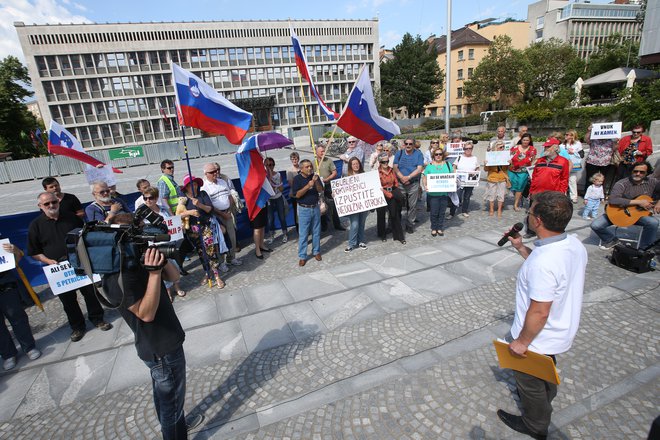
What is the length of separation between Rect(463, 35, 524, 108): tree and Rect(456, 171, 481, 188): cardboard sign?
121 ft

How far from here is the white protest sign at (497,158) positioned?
25.1 feet

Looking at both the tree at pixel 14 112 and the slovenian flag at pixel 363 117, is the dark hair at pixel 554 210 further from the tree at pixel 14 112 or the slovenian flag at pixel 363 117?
the tree at pixel 14 112

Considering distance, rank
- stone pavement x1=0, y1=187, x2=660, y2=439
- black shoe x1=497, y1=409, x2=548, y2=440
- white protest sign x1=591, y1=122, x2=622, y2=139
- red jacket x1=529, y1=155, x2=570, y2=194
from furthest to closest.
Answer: white protest sign x1=591, y1=122, x2=622, y2=139 < red jacket x1=529, y1=155, x2=570, y2=194 < stone pavement x1=0, y1=187, x2=660, y2=439 < black shoe x1=497, y1=409, x2=548, y2=440

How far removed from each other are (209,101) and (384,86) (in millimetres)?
51410

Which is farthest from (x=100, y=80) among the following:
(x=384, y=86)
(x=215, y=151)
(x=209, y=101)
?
(x=209, y=101)

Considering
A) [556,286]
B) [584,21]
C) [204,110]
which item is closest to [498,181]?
[556,286]

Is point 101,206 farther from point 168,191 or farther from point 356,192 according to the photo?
point 356,192

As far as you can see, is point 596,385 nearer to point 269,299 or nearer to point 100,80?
point 269,299

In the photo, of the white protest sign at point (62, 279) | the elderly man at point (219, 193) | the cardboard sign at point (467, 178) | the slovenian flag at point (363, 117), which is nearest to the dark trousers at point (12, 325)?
the white protest sign at point (62, 279)

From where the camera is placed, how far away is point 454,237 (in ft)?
23.3

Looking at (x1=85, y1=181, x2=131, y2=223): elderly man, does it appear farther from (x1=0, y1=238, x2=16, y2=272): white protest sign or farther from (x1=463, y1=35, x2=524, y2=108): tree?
(x1=463, y1=35, x2=524, y2=108): tree

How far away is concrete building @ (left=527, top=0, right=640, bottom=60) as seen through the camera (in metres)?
62.2

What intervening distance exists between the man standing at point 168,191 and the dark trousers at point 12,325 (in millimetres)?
2377

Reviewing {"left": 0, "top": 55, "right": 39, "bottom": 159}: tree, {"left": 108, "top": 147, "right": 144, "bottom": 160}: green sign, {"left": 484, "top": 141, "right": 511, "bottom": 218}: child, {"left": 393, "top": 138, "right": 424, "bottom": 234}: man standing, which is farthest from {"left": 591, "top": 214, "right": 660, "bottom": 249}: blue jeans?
{"left": 0, "top": 55, "right": 39, "bottom": 159}: tree
